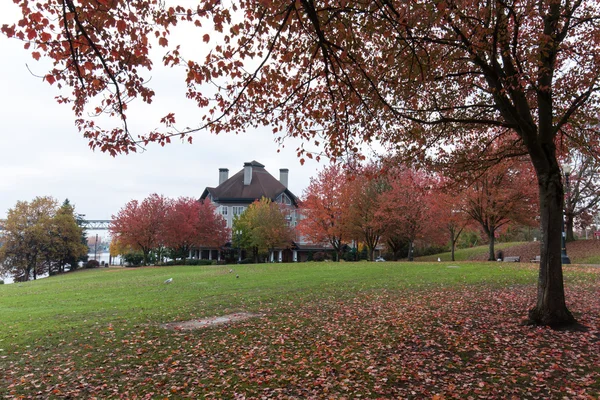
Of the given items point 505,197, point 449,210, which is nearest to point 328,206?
point 449,210

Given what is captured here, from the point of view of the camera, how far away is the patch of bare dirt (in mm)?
9099

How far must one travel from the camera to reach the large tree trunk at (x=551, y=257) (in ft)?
24.3

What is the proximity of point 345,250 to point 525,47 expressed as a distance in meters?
44.1

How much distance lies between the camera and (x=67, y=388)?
5.41m

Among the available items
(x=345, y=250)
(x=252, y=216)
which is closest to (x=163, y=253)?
(x=252, y=216)

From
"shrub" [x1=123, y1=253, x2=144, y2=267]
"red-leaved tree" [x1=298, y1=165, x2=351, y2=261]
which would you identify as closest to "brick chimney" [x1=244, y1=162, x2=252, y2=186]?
"shrub" [x1=123, y1=253, x2=144, y2=267]

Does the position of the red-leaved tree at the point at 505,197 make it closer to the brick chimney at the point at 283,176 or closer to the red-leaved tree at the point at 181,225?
the red-leaved tree at the point at 181,225

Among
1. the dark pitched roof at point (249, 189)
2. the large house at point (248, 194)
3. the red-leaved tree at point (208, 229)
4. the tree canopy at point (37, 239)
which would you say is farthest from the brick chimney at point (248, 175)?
the tree canopy at point (37, 239)

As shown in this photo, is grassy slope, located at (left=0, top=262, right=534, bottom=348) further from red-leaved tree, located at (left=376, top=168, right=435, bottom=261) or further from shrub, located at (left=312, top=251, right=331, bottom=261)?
shrub, located at (left=312, top=251, right=331, bottom=261)

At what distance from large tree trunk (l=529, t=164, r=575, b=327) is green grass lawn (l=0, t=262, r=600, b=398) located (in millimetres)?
418

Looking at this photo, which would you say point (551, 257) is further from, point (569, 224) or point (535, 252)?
point (569, 224)

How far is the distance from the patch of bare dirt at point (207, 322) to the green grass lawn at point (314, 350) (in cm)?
34

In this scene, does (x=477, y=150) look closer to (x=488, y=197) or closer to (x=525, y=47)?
(x=525, y=47)

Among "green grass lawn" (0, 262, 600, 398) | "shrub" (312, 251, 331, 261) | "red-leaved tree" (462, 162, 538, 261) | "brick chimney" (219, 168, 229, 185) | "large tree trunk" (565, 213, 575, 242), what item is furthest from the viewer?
"brick chimney" (219, 168, 229, 185)
